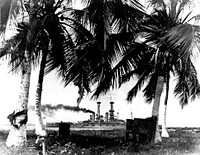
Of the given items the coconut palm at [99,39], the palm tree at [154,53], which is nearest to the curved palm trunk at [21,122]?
the coconut palm at [99,39]

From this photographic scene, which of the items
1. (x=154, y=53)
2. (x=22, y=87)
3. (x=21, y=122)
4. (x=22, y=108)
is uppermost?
(x=154, y=53)

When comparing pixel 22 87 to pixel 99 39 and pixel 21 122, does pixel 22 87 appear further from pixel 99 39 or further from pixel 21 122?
pixel 99 39

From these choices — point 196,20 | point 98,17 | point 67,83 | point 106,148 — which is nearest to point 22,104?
point 67,83

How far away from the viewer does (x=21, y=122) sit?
12703 millimetres

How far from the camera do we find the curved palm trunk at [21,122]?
12.6 metres

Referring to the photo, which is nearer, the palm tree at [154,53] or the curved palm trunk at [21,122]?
the curved palm trunk at [21,122]

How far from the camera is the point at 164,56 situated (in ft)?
48.3

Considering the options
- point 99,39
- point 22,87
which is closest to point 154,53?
point 99,39

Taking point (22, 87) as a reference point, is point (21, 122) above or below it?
below

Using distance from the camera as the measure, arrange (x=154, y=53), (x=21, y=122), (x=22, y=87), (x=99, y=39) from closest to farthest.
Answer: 1. (x=99, y=39)
2. (x=21, y=122)
3. (x=22, y=87)
4. (x=154, y=53)

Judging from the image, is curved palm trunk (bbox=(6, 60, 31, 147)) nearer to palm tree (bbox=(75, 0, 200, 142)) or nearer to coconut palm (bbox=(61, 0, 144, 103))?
coconut palm (bbox=(61, 0, 144, 103))

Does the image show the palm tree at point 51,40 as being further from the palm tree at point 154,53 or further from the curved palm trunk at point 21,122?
the palm tree at point 154,53

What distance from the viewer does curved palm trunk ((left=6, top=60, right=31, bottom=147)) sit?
12.6 m

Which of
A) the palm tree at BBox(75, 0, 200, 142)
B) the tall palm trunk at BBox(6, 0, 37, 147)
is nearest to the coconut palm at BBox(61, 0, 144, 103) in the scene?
the palm tree at BBox(75, 0, 200, 142)
